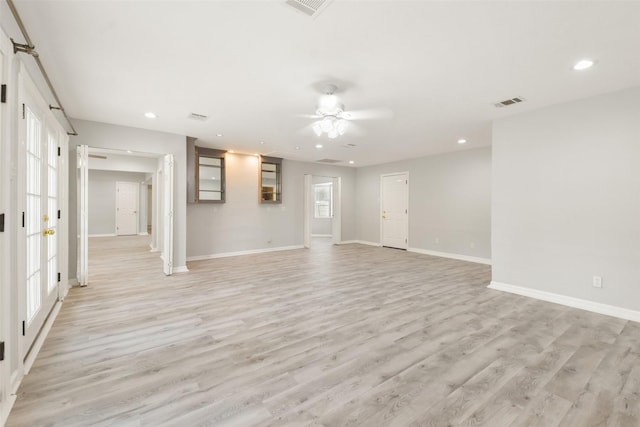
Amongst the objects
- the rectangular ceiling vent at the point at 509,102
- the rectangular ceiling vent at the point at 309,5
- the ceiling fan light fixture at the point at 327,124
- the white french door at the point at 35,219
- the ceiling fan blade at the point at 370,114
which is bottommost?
the white french door at the point at 35,219

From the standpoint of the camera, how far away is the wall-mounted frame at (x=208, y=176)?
239 inches

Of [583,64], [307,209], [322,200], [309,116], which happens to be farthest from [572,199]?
[322,200]

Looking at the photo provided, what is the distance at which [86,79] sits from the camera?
2.96m

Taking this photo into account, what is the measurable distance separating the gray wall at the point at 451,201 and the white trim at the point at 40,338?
7.13 m

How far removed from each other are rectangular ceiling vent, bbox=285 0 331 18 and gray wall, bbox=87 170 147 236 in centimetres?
1153

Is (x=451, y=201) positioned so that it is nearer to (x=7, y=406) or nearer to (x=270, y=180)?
(x=270, y=180)

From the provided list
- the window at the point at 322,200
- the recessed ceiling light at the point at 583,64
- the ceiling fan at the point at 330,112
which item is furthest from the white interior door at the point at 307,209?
the recessed ceiling light at the point at 583,64

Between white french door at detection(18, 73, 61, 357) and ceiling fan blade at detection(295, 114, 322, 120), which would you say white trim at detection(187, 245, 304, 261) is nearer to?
white french door at detection(18, 73, 61, 357)

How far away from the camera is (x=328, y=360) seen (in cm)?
224

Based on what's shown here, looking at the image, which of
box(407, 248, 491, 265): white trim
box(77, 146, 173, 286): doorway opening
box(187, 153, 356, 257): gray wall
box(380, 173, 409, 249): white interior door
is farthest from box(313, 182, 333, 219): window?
box(77, 146, 173, 286): doorway opening

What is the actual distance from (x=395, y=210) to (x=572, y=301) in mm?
4952

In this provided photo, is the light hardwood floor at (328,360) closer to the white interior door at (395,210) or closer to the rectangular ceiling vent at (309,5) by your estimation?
the rectangular ceiling vent at (309,5)

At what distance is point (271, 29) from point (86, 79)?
2.26 m

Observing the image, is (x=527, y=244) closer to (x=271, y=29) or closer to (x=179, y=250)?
(x=271, y=29)
